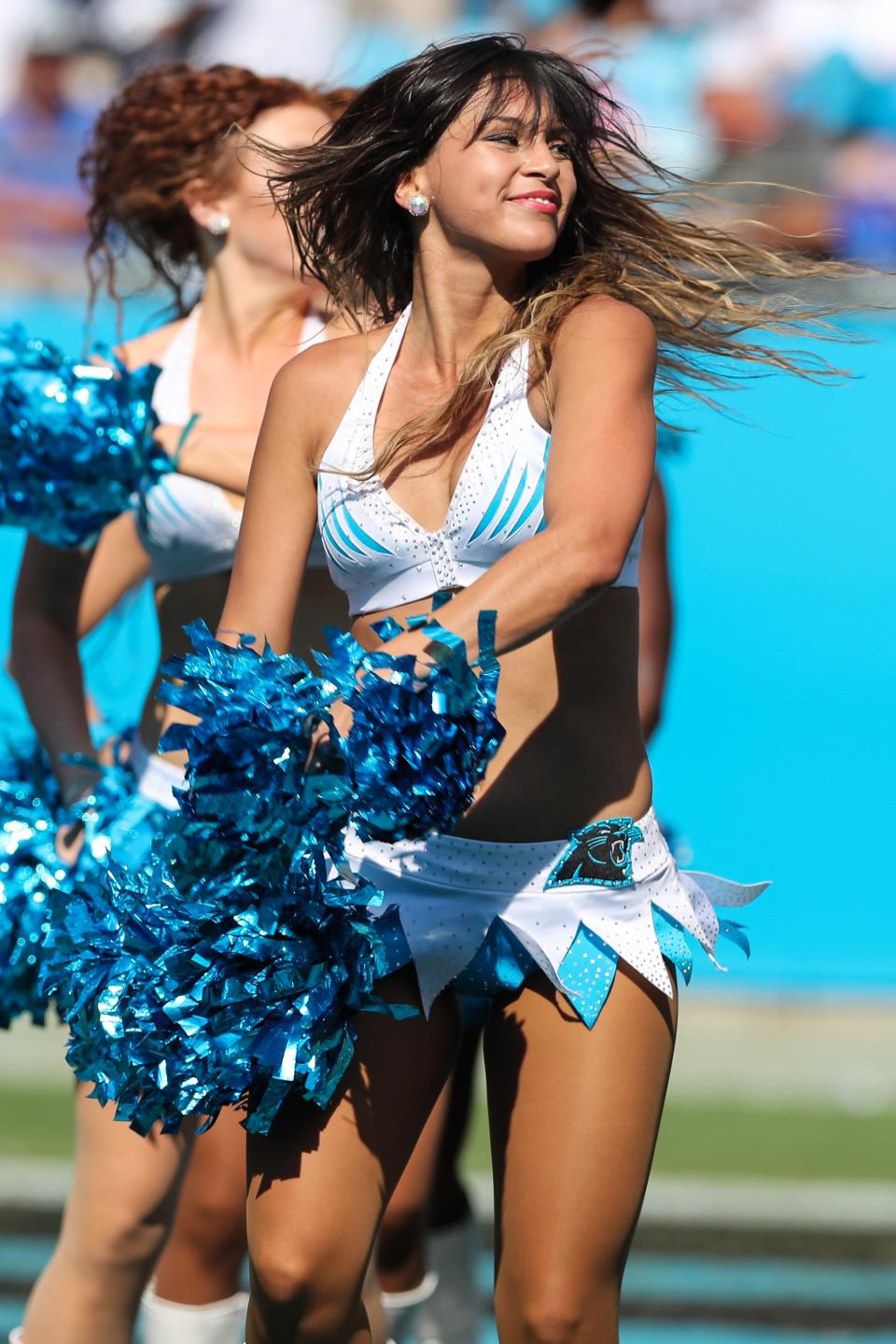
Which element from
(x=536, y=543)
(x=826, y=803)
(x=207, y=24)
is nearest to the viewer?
(x=536, y=543)

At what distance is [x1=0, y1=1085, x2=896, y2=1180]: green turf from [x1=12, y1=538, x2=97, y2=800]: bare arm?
7.01ft

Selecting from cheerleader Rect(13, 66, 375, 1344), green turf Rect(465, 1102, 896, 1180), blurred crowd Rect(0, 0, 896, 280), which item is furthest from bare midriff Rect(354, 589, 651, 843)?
blurred crowd Rect(0, 0, 896, 280)

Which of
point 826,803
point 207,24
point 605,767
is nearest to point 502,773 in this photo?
point 605,767

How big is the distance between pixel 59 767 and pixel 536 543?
143 cm

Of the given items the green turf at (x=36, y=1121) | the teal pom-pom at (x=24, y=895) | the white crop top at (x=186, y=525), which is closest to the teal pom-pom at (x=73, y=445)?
the white crop top at (x=186, y=525)

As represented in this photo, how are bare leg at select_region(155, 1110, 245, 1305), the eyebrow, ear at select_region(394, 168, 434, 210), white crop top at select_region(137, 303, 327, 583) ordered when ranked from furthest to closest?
1. white crop top at select_region(137, 303, 327, 583)
2. bare leg at select_region(155, 1110, 245, 1305)
3. ear at select_region(394, 168, 434, 210)
4. the eyebrow

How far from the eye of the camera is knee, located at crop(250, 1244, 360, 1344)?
7.48ft

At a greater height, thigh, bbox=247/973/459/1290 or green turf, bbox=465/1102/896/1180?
thigh, bbox=247/973/459/1290

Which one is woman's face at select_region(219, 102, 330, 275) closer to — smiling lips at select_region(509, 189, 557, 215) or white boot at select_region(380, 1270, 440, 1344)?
smiling lips at select_region(509, 189, 557, 215)

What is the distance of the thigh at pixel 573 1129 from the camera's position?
2342 mm

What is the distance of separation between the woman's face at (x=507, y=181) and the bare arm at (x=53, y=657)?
1193mm

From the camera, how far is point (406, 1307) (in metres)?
3.67

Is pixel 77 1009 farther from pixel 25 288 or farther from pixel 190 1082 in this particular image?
pixel 25 288

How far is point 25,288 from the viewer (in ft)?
26.0
